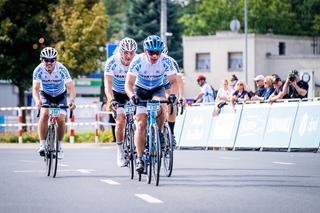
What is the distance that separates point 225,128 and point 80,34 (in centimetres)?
3612

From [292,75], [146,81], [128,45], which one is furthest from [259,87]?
[146,81]

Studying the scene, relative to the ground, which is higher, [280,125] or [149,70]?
[149,70]

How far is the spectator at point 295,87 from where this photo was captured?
24809mm

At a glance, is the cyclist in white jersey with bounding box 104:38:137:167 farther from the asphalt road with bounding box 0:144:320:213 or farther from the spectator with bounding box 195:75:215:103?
the spectator with bounding box 195:75:215:103

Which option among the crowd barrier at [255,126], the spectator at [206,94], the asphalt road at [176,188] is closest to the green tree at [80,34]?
the spectator at [206,94]

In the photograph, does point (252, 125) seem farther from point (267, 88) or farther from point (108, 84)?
point (108, 84)

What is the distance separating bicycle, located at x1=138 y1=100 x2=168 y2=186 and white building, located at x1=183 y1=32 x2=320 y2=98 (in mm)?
59714

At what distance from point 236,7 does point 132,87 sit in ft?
295

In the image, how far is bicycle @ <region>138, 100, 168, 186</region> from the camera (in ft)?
47.4

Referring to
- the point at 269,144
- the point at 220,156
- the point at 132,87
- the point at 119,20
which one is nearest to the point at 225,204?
the point at 132,87

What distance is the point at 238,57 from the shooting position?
79250 mm

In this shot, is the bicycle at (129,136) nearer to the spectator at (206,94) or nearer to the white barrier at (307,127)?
the white barrier at (307,127)

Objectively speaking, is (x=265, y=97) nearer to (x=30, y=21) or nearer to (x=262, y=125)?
(x=262, y=125)

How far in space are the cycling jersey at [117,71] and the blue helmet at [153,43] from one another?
7.69ft
